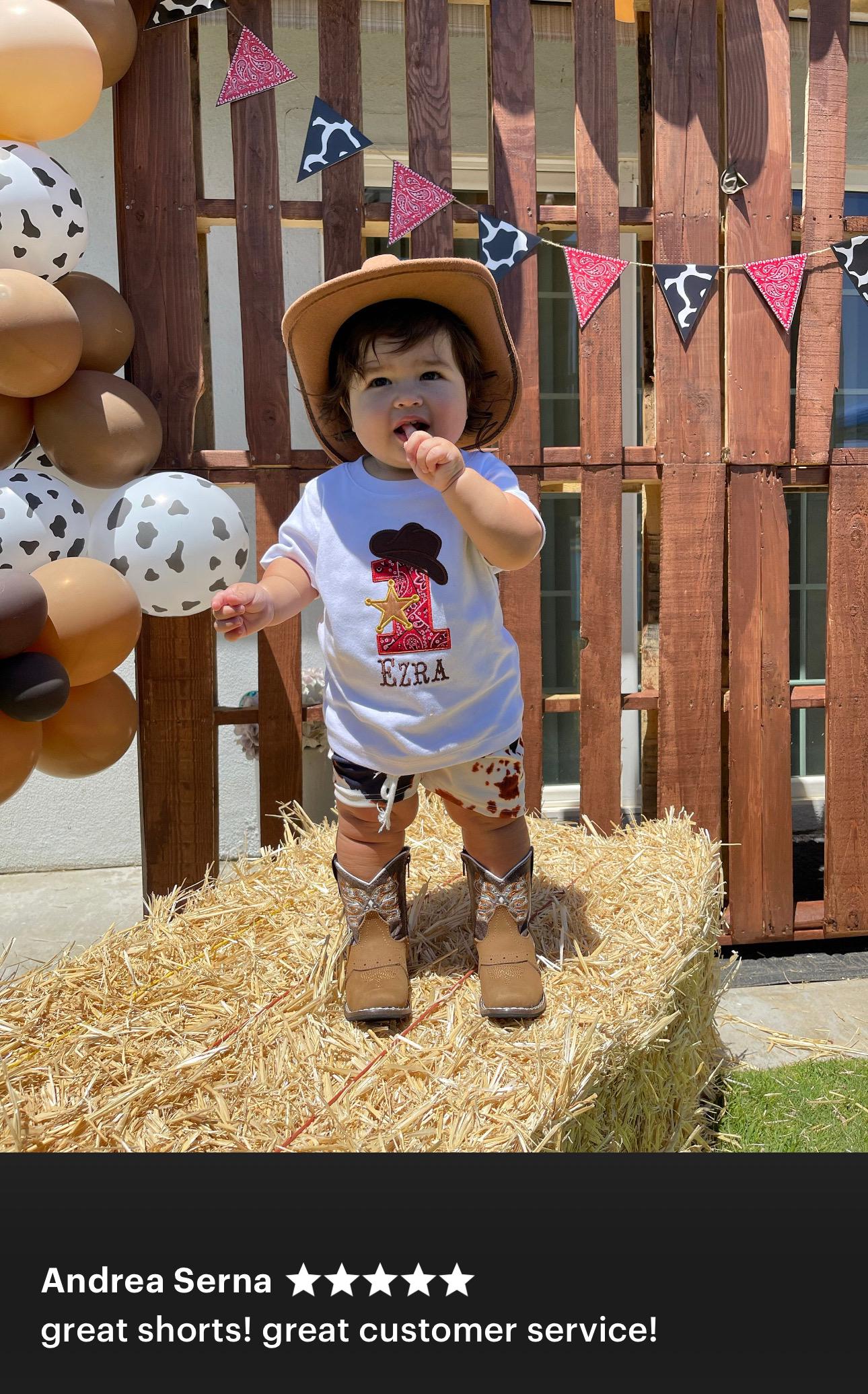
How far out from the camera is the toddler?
1.93 meters

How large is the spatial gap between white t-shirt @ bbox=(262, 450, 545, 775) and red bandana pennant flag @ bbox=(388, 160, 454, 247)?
1371 millimetres

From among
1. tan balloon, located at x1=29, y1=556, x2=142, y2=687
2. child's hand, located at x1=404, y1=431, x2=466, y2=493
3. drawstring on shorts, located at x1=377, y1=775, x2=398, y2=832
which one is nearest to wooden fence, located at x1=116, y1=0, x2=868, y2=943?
tan balloon, located at x1=29, y1=556, x2=142, y2=687

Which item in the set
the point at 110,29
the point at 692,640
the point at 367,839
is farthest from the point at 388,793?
the point at 110,29

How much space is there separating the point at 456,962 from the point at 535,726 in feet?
4.29

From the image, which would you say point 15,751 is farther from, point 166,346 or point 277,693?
point 166,346

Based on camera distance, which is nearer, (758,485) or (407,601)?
(407,601)

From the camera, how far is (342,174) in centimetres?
313

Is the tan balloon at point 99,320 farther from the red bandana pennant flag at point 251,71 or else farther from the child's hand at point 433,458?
the child's hand at point 433,458

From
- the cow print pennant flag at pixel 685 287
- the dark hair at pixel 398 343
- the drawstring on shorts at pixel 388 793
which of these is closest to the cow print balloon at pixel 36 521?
the dark hair at pixel 398 343

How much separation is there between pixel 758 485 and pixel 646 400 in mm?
483

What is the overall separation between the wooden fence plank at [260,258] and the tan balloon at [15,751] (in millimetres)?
1253

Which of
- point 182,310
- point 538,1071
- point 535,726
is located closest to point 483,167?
point 182,310

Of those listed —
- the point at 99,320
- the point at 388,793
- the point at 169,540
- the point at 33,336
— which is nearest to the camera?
the point at 388,793
